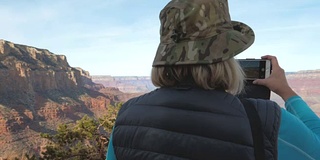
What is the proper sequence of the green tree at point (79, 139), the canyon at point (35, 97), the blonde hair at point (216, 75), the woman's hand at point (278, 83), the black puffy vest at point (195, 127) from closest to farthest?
the black puffy vest at point (195, 127) < the blonde hair at point (216, 75) < the woman's hand at point (278, 83) < the green tree at point (79, 139) < the canyon at point (35, 97)

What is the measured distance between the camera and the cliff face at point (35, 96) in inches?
2395

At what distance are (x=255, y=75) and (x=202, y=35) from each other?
0.38 metres

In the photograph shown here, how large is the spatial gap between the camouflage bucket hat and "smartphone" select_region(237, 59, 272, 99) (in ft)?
0.65

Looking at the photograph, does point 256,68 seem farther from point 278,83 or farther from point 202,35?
point 202,35

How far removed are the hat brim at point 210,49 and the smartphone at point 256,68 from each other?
0.19 meters

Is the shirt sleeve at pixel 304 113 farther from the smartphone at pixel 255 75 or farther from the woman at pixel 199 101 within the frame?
the smartphone at pixel 255 75

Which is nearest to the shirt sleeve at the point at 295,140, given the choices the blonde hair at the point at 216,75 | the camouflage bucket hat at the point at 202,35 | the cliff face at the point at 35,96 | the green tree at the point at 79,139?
the blonde hair at the point at 216,75

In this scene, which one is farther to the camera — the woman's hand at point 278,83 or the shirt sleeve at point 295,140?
the woman's hand at point 278,83

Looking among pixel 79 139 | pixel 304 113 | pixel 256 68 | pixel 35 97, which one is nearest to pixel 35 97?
pixel 35 97

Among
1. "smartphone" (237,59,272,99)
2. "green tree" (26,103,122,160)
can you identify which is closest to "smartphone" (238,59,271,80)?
"smartphone" (237,59,272,99)

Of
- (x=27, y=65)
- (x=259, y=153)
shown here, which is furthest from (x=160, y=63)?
(x=27, y=65)

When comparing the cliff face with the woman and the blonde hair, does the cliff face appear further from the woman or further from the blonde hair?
the blonde hair

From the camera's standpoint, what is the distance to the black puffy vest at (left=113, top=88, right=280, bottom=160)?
1074mm

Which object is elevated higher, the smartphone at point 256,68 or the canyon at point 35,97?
the smartphone at point 256,68
